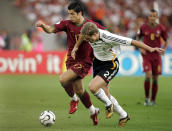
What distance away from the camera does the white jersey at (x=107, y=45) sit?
7.71 metres

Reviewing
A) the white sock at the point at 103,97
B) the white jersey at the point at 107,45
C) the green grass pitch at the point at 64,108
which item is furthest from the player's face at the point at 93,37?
the green grass pitch at the point at 64,108

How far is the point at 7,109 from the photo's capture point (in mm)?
10180

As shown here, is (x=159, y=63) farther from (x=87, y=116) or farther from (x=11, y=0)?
(x=11, y=0)

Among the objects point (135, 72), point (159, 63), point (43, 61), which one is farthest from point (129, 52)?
point (159, 63)

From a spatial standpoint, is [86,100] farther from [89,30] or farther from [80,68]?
[89,30]

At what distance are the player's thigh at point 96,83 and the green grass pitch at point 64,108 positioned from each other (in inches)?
26.9

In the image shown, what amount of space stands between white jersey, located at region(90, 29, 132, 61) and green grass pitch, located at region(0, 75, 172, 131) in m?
1.26

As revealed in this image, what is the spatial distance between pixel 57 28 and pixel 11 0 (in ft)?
58.1

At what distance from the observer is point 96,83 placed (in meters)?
7.87

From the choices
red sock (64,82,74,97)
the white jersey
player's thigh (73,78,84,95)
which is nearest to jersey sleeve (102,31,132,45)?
the white jersey

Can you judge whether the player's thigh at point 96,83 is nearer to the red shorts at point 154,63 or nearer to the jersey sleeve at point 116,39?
the jersey sleeve at point 116,39

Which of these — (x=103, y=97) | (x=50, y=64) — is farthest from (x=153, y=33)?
(x=50, y=64)

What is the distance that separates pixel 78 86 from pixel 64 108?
6.62 ft

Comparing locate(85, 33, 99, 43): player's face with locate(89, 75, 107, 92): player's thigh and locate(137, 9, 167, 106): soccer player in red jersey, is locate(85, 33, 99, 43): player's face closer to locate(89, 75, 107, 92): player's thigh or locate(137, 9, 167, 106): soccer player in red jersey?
locate(89, 75, 107, 92): player's thigh
